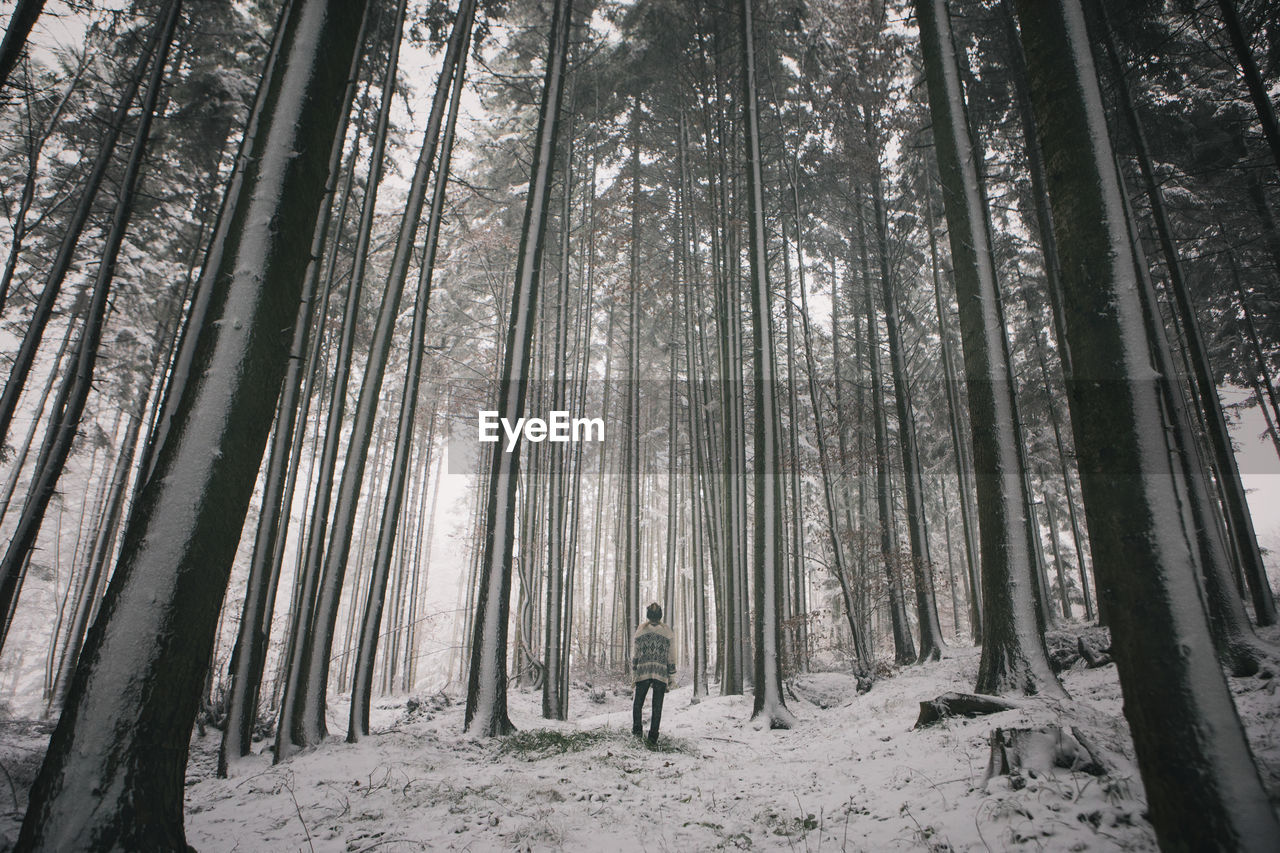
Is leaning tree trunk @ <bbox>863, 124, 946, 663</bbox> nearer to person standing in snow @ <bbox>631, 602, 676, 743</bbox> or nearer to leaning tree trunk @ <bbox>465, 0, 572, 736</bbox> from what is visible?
person standing in snow @ <bbox>631, 602, 676, 743</bbox>

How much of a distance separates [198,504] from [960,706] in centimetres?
557

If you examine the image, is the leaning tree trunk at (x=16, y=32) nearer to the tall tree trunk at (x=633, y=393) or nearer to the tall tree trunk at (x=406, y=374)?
the tall tree trunk at (x=406, y=374)

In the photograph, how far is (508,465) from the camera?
255 inches

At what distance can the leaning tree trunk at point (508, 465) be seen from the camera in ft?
19.6

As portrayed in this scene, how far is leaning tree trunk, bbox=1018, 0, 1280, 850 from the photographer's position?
184cm

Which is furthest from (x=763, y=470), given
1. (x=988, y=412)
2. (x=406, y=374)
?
(x=406, y=374)

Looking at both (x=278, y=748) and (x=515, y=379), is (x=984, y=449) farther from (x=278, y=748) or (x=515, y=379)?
(x=278, y=748)

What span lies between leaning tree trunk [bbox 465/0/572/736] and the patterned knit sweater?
5.43 feet

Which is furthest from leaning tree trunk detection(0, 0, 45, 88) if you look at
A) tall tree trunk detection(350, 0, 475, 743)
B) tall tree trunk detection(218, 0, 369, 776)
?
tall tree trunk detection(350, 0, 475, 743)

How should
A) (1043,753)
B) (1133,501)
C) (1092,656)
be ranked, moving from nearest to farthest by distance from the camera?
(1133,501), (1043,753), (1092,656)

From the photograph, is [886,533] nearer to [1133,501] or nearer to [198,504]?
[1133,501]

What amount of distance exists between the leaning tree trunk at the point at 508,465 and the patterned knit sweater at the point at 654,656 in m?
1.65

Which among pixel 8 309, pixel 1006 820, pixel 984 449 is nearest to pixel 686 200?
pixel 984 449

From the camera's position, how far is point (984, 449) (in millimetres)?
5258
